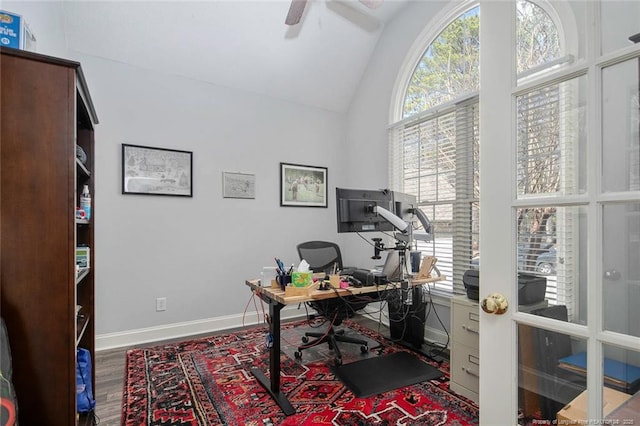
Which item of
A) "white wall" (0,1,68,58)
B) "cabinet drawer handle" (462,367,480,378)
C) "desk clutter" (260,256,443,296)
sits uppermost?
"white wall" (0,1,68,58)

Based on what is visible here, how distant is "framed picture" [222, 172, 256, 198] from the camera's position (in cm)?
336

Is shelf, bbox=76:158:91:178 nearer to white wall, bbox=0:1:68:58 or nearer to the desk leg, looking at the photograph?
white wall, bbox=0:1:68:58

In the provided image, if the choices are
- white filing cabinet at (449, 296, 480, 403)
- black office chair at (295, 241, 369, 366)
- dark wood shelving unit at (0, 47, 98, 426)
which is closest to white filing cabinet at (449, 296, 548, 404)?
white filing cabinet at (449, 296, 480, 403)

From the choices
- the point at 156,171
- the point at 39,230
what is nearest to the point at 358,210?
the point at 39,230

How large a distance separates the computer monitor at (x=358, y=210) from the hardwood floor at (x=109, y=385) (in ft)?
5.91

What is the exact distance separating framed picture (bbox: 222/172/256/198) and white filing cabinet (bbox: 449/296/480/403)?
2391 millimetres

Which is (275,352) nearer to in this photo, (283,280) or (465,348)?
(283,280)

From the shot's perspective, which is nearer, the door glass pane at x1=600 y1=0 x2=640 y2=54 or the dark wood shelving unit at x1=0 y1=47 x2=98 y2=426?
the door glass pane at x1=600 y1=0 x2=640 y2=54

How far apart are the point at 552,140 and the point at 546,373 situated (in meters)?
Answer: 0.64

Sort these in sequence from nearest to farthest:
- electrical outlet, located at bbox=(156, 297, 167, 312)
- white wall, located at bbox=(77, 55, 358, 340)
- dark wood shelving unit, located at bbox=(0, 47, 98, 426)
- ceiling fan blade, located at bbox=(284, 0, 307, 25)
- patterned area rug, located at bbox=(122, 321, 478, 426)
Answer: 1. dark wood shelving unit, located at bbox=(0, 47, 98, 426)
2. patterned area rug, located at bbox=(122, 321, 478, 426)
3. ceiling fan blade, located at bbox=(284, 0, 307, 25)
4. white wall, located at bbox=(77, 55, 358, 340)
5. electrical outlet, located at bbox=(156, 297, 167, 312)

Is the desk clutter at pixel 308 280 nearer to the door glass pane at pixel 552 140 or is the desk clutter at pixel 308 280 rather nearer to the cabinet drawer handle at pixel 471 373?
the cabinet drawer handle at pixel 471 373

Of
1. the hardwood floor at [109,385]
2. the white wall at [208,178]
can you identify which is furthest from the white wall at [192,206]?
the hardwood floor at [109,385]

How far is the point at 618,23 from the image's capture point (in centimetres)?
69

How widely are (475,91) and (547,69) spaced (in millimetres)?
1957
